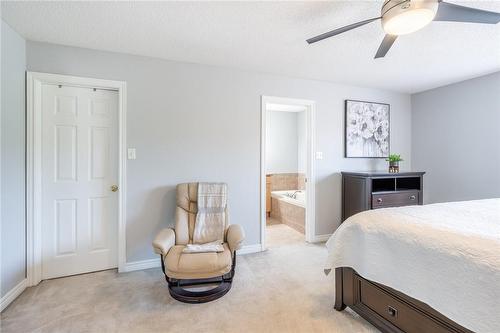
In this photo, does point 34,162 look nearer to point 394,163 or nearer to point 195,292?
point 195,292

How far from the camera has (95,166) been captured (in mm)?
2480

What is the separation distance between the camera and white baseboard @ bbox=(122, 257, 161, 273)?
2.50 meters

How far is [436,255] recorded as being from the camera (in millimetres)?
1178

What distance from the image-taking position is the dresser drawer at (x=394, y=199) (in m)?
3.05

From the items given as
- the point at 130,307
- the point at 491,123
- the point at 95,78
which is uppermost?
the point at 95,78

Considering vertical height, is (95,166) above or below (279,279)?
above

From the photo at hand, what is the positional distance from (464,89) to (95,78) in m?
4.77

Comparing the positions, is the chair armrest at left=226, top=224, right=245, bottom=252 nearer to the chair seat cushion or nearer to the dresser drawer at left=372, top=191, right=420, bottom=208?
the chair seat cushion

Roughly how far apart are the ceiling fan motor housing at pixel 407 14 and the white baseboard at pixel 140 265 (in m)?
2.97

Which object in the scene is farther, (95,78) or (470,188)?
(470,188)

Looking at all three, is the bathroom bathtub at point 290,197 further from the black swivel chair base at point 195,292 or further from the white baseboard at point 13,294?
the white baseboard at point 13,294

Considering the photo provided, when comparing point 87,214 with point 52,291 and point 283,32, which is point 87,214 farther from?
point 283,32

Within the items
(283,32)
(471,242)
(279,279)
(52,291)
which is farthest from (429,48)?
(52,291)

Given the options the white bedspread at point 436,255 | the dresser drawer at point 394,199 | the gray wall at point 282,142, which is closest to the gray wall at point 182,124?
the dresser drawer at point 394,199
